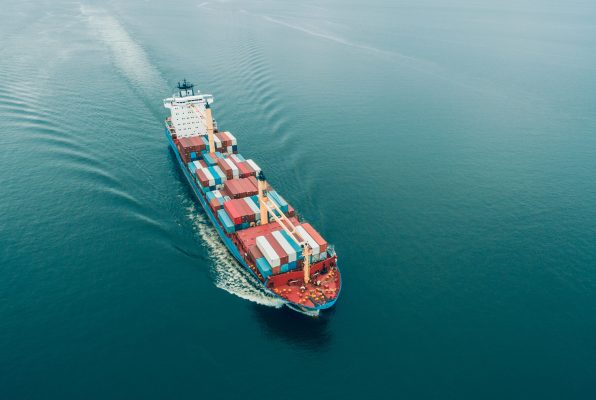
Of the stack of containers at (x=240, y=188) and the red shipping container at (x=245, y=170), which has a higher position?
the red shipping container at (x=245, y=170)

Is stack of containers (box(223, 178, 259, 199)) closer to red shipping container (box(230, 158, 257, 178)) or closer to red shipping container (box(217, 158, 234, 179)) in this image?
red shipping container (box(217, 158, 234, 179))

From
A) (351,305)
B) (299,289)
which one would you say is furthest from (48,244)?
(351,305)

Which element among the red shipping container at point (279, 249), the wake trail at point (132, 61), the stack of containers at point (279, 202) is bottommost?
the red shipping container at point (279, 249)

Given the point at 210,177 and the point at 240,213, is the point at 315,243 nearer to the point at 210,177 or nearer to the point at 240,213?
the point at 240,213

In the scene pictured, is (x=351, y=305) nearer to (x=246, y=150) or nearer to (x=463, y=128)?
(x=246, y=150)

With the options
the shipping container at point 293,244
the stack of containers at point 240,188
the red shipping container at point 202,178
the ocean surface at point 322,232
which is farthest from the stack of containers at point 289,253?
the red shipping container at point 202,178

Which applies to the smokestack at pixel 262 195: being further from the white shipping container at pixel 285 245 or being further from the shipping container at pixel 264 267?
the shipping container at pixel 264 267
